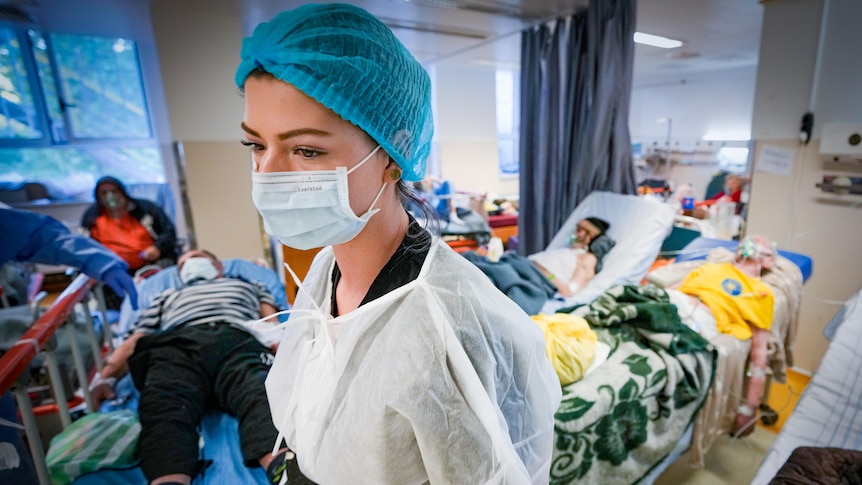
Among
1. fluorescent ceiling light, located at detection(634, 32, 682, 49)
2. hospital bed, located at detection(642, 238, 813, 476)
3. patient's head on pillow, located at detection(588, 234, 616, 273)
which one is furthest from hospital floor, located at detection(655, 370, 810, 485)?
fluorescent ceiling light, located at detection(634, 32, 682, 49)

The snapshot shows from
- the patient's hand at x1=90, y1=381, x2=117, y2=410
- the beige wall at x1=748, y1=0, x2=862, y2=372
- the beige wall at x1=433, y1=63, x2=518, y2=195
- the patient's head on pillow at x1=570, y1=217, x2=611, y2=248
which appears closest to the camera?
the patient's hand at x1=90, y1=381, x2=117, y2=410

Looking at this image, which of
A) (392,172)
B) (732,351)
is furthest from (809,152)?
(392,172)

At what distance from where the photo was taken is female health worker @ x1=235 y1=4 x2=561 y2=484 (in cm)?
65

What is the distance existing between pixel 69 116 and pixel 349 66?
4981 millimetres

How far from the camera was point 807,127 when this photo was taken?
2451 mm

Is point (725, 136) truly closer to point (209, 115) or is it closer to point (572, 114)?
point (572, 114)

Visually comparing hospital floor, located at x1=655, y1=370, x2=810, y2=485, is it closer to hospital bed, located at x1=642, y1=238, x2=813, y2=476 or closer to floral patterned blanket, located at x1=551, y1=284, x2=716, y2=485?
hospital bed, located at x1=642, y1=238, x2=813, y2=476

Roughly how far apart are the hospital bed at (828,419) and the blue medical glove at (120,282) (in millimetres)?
2692

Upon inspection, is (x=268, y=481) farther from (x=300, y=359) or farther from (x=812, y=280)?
(x=812, y=280)

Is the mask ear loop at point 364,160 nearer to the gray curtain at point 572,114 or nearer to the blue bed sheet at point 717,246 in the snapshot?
the gray curtain at point 572,114

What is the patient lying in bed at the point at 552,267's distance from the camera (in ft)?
7.10

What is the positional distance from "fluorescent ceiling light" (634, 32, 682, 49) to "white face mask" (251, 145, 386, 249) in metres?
3.95

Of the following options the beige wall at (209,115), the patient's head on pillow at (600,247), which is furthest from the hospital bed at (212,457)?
the patient's head on pillow at (600,247)

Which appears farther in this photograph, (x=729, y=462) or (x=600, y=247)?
(x=600, y=247)
